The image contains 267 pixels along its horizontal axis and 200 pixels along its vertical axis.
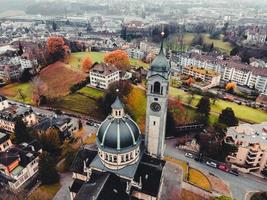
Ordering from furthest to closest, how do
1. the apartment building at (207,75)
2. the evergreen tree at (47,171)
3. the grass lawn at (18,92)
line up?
the apartment building at (207,75)
the grass lawn at (18,92)
the evergreen tree at (47,171)

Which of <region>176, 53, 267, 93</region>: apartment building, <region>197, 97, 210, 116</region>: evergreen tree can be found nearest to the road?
<region>197, 97, 210, 116</region>: evergreen tree

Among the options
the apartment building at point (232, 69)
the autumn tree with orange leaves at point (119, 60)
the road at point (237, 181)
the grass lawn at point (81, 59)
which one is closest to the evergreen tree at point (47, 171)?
the road at point (237, 181)

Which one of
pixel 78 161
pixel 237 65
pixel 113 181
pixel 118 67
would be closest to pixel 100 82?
pixel 118 67

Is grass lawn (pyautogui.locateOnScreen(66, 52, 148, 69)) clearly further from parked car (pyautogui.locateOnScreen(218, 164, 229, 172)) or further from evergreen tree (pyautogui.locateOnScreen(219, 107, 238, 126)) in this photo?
parked car (pyautogui.locateOnScreen(218, 164, 229, 172))

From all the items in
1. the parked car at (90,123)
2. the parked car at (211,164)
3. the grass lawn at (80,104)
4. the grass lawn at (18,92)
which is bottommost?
the parked car at (211,164)

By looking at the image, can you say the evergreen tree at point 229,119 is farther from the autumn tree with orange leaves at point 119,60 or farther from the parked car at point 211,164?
the autumn tree with orange leaves at point 119,60

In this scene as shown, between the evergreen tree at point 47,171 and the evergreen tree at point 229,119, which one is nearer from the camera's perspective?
the evergreen tree at point 47,171

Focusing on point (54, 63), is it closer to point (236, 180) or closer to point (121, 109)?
point (121, 109)
